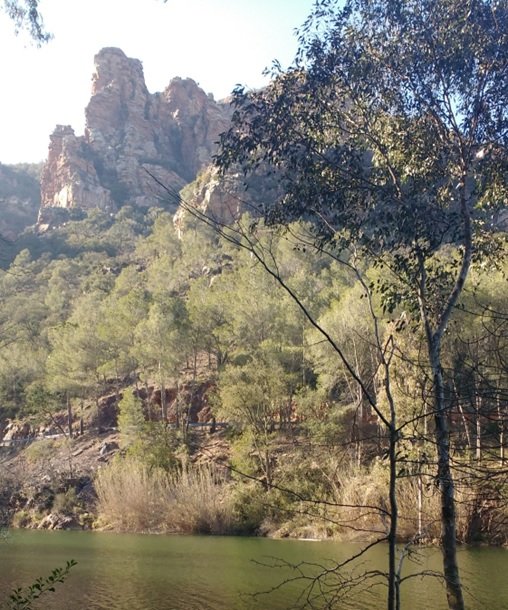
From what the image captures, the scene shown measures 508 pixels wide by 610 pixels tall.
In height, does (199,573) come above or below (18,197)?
below

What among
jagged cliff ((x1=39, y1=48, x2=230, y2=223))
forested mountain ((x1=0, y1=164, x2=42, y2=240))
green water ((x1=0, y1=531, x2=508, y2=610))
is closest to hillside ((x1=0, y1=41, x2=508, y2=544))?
green water ((x1=0, y1=531, x2=508, y2=610))

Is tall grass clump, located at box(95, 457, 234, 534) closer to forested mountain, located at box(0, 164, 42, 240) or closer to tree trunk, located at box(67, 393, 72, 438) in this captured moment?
tree trunk, located at box(67, 393, 72, 438)

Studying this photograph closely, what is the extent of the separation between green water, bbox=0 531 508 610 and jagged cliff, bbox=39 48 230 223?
8207 cm

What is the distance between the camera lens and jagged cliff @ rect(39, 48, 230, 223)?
3981 inches

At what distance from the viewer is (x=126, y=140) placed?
108 meters

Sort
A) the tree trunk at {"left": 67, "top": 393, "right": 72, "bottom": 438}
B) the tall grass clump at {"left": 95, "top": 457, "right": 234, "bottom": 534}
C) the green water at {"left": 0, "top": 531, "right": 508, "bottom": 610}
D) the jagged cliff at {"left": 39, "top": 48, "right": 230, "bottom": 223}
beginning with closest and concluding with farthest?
the green water at {"left": 0, "top": 531, "right": 508, "bottom": 610}
the tall grass clump at {"left": 95, "top": 457, "right": 234, "bottom": 534}
the tree trunk at {"left": 67, "top": 393, "right": 72, "bottom": 438}
the jagged cliff at {"left": 39, "top": 48, "right": 230, "bottom": 223}

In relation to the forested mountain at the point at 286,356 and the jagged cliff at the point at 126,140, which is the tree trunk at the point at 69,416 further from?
the jagged cliff at the point at 126,140

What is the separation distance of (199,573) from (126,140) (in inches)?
4002

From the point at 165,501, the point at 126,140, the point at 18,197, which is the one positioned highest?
the point at 126,140

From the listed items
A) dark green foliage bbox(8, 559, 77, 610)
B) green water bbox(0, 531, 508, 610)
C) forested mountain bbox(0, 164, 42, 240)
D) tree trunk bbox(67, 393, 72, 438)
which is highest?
forested mountain bbox(0, 164, 42, 240)

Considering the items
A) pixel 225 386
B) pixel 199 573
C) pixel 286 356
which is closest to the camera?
pixel 199 573

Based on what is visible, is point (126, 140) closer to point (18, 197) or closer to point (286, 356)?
point (18, 197)

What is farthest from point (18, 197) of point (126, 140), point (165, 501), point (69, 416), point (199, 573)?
point (199, 573)

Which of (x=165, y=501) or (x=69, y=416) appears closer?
(x=165, y=501)
